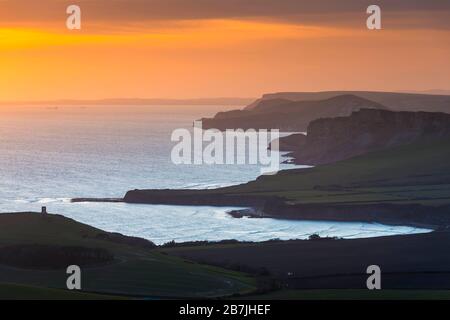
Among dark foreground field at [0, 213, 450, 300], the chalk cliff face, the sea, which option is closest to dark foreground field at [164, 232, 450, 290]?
dark foreground field at [0, 213, 450, 300]

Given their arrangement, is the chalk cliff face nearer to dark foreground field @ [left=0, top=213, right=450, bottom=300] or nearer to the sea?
the sea

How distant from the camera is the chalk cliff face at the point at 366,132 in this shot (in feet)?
488

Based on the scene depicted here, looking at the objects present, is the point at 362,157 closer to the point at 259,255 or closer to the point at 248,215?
the point at 248,215

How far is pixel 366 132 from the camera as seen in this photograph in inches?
6289

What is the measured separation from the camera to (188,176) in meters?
140

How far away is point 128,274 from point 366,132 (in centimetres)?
11088

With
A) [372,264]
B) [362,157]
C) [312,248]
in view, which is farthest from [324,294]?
[362,157]

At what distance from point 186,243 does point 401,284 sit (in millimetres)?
18981

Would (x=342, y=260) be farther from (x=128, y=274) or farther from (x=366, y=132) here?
(x=366, y=132)

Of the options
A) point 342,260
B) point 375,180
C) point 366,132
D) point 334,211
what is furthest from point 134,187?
point 342,260

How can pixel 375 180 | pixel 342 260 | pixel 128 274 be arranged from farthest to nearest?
1. pixel 375 180
2. pixel 342 260
3. pixel 128 274

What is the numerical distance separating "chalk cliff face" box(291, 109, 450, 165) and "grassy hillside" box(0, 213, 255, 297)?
289 ft

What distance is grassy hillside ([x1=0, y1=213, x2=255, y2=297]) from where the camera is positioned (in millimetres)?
47556
